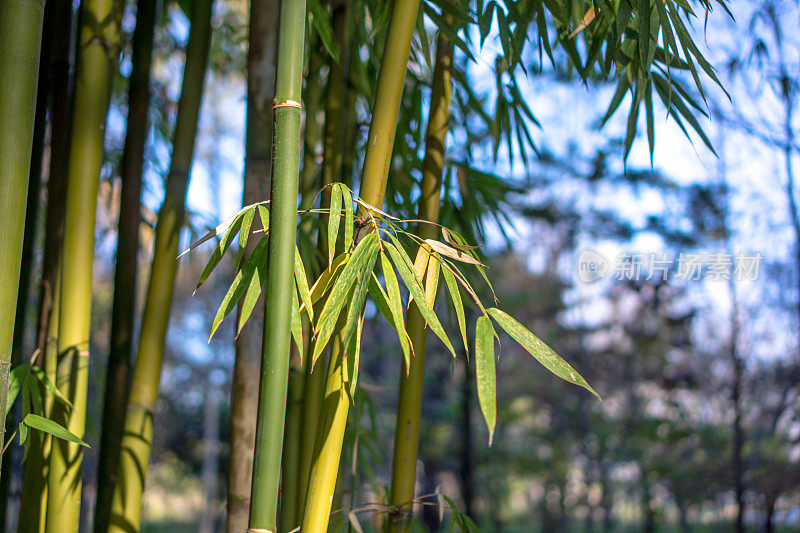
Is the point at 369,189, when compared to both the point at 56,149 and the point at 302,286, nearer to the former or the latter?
the point at 302,286

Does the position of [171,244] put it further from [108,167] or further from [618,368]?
[618,368]

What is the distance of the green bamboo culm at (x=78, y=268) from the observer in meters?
0.86

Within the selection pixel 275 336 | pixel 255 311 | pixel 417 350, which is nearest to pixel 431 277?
pixel 275 336

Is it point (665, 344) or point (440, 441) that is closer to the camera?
point (665, 344)

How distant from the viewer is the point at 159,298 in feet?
3.10

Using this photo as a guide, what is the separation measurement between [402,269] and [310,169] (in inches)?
22.2

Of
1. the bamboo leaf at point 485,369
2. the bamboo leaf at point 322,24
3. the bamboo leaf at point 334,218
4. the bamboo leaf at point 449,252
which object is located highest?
the bamboo leaf at point 322,24

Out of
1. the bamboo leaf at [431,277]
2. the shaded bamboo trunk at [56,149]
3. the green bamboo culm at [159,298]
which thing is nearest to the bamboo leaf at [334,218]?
the bamboo leaf at [431,277]

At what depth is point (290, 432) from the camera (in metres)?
0.95

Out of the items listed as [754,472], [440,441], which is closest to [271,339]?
[754,472]

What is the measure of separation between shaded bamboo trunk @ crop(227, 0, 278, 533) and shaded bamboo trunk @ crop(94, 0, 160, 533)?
0.77 feet

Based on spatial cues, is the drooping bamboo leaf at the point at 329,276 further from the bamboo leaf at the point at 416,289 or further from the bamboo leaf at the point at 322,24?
the bamboo leaf at the point at 322,24

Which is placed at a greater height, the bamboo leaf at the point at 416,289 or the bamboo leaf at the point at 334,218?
the bamboo leaf at the point at 334,218

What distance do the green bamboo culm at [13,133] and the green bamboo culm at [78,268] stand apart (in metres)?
0.23
